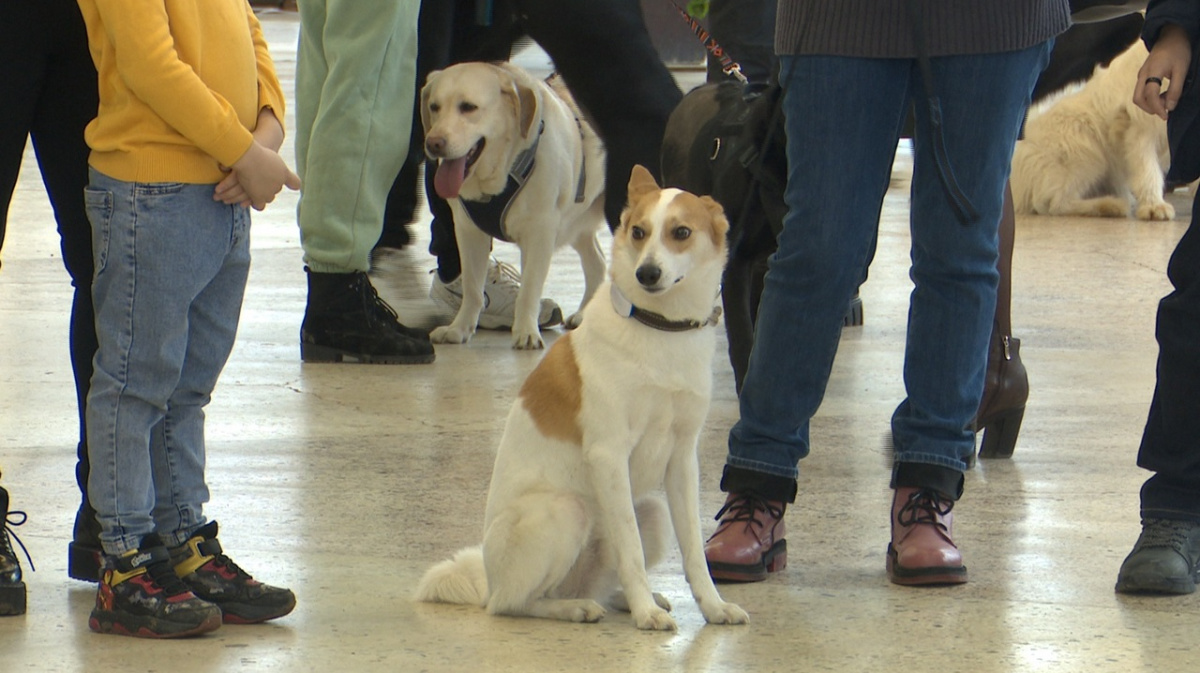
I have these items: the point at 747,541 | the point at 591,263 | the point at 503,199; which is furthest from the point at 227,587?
the point at 591,263

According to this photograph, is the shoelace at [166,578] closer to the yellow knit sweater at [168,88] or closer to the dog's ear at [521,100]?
the yellow knit sweater at [168,88]

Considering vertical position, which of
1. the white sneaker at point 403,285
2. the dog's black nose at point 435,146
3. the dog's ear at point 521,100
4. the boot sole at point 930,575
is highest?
the dog's ear at point 521,100

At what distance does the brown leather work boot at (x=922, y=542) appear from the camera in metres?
2.79

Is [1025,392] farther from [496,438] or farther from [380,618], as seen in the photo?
[380,618]

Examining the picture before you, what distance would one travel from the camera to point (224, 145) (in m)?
2.40

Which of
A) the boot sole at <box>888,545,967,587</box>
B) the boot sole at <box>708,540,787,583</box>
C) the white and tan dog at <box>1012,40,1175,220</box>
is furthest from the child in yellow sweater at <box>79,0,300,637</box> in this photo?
the white and tan dog at <box>1012,40,1175,220</box>

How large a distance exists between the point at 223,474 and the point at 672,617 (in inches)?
54.5

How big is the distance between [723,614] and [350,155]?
249 cm

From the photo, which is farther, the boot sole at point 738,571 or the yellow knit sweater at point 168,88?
the boot sole at point 738,571

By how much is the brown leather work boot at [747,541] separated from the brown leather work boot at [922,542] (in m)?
0.22

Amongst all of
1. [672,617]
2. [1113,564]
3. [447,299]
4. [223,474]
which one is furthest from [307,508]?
[447,299]

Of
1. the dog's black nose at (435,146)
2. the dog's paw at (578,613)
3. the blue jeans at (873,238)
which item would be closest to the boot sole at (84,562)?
the dog's paw at (578,613)

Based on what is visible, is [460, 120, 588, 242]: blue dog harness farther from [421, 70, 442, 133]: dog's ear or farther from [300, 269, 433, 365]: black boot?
[300, 269, 433, 365]: black boot

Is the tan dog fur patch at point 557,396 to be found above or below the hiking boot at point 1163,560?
above
